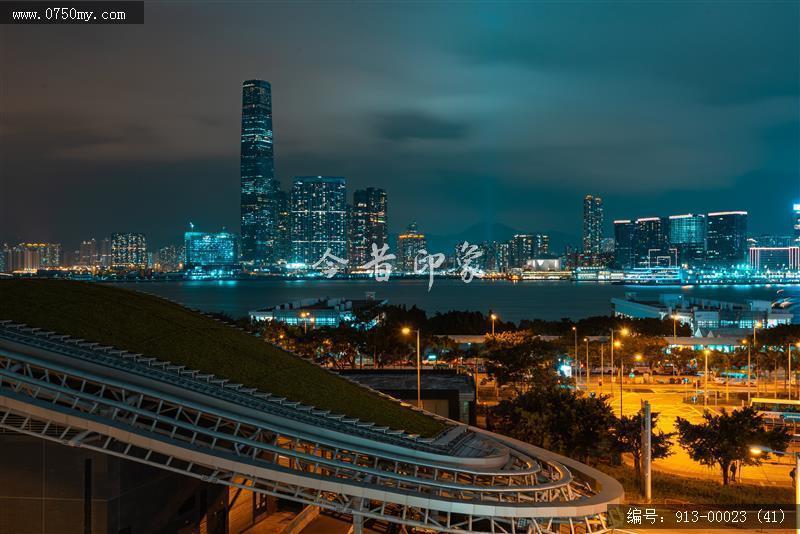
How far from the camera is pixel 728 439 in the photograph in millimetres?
22438

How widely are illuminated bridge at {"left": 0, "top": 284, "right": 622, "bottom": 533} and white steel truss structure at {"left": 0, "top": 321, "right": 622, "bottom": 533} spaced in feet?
0.08

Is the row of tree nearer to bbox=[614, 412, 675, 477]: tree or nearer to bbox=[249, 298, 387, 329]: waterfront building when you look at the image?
bbox=[614, 412, 675, 477]: tree

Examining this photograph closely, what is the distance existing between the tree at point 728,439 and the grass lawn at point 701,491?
0.73 meters

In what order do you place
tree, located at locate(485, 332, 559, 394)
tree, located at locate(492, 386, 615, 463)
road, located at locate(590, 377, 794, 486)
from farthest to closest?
tree, located at locate(485, 332, 559, 394) < road, located at locate(590, 377, 794, 486) < tree, located at locate(492, 386, 615, 463)

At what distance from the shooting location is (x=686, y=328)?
65875 millimetres

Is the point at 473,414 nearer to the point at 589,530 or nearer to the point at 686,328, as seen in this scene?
the point at 589,530

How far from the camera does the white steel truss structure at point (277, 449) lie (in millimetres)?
13273

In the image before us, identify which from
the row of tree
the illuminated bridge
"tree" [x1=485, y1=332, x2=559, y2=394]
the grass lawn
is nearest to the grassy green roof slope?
the illuminated bridge

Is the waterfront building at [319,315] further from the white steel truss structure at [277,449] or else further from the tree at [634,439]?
the white steel truss structure at [277,449]

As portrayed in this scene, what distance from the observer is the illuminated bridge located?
13.3 m

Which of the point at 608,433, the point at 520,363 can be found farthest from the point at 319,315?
the point at 608,433

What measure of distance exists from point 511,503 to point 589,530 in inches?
66.7

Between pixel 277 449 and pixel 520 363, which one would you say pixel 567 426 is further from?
pixel 520 363

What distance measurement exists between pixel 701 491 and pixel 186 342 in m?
15.4
